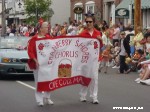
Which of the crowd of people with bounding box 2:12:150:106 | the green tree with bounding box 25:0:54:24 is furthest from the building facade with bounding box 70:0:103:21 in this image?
the crowd of people with bounding box 2:12:150:106

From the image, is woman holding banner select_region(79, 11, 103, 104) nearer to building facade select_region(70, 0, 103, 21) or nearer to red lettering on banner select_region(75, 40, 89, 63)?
red lettering on banner select_region(75, 40, 89, 63)

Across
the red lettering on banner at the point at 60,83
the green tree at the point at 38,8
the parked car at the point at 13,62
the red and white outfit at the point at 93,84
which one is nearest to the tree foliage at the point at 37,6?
the green tree at the point at 38,8

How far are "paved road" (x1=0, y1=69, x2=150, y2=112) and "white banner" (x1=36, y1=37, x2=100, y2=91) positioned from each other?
517 mm

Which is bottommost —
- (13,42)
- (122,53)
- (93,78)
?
(122,53)

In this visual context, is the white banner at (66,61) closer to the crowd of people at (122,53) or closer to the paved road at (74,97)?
the crowd of people at (122,53)

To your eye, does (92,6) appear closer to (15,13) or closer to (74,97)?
(15,13)

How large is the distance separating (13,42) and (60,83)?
7.56m

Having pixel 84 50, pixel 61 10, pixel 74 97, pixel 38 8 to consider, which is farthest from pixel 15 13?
pixel 84 50

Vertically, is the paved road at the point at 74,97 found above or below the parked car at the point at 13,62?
below

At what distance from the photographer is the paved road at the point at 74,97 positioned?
11.3m

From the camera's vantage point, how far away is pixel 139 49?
2131 centimetres

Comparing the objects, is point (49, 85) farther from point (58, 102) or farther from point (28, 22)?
point (28, 22)

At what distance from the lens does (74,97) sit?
42.9 feet

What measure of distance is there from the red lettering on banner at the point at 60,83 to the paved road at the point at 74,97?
1.31ft
